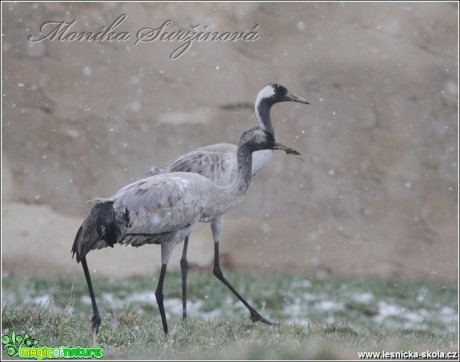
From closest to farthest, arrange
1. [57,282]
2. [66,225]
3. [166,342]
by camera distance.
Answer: [166,342]
[57,282]
[66,225]

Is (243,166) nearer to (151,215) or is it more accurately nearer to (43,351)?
(151,215)

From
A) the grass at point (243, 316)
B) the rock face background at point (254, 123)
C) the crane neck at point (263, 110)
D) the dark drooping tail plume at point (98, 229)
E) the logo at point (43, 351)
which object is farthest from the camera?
the rock face background at point (254, 123)

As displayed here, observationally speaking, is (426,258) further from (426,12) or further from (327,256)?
(426,12)

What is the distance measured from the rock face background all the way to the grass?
0.87 meters

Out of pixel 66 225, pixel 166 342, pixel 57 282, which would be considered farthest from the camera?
pixel 66 225

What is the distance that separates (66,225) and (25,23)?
274 cm

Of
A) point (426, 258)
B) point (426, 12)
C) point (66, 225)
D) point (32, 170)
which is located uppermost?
point (426, 12)

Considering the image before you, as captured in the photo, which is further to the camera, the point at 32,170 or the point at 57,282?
the point at 32,170

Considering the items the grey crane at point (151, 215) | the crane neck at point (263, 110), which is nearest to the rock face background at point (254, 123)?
the crane neck at point (263, 110)

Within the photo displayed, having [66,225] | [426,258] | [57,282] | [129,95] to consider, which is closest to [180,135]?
[129,95]

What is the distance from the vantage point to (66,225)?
11.6 metres

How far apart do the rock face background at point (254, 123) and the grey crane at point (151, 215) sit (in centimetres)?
551

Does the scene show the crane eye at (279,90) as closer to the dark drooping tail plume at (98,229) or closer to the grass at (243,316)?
the grass at (243,316)

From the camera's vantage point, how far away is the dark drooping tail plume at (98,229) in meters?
5.64
